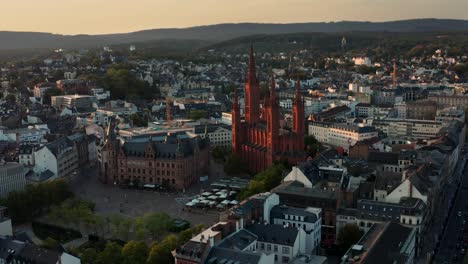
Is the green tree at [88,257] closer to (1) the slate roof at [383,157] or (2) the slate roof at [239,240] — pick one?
(2) the slate roof at [239,240]

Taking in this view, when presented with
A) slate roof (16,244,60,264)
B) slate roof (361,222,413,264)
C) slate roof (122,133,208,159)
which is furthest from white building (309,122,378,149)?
slate roof (16,244,60,264)

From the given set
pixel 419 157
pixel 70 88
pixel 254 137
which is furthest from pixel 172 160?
pixel 70 88

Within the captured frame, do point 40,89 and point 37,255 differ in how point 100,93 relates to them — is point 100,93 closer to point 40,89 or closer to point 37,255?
point 40,89

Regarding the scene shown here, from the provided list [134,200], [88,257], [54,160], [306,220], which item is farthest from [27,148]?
[306,220]

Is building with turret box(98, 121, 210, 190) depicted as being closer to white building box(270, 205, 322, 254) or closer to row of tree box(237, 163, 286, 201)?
row of tree box(237, 163, 286, 201)

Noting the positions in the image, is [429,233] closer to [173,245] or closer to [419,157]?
[419,157]

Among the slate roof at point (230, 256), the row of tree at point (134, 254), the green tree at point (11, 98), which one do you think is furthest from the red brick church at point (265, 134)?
the green tree at point (11, 98)
